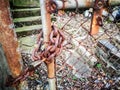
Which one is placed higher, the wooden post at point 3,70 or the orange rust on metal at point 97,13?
the orange rust on metal at point 97,13

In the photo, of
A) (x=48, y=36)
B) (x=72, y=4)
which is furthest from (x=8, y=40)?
(x=72, y=4)

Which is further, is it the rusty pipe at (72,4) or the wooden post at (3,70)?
the wooden post at (3,70)

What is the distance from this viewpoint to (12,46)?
1.25 m

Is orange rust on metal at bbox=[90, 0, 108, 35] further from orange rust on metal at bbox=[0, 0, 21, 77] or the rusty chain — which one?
orange rust on metal at bbox=[0, 0, 21, 77]

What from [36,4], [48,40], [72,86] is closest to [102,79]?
[72,86]

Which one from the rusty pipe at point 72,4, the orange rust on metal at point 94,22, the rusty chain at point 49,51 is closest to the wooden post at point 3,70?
the rusty chain at point 49,51

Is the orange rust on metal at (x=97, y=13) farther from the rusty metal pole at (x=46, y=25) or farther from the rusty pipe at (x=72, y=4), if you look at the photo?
the rusty metal pole at (x=46, y=25)

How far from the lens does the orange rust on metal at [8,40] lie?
1104mm

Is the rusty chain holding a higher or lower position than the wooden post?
higher

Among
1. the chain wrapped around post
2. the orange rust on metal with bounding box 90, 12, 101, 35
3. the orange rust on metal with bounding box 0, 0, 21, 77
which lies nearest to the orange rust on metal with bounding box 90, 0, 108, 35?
the orange rust on metal with bounding box 90, 12, 101, 35

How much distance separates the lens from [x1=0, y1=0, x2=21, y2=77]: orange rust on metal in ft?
3.62

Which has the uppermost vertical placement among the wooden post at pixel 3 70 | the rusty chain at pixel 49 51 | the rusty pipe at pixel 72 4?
the rusty pipe at pixel 72 4

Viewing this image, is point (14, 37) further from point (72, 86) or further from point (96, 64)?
point (96, 64)

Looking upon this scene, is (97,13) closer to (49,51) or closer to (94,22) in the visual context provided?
(94,22)
